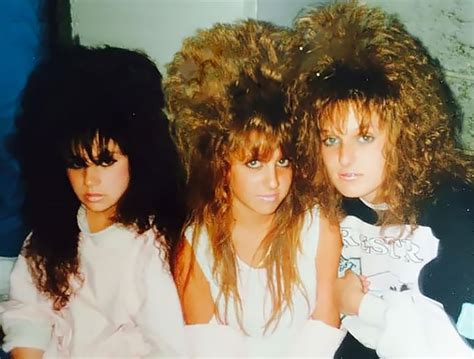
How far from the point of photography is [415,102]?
90 centimetres

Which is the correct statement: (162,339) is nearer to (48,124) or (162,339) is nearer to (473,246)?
(48,124)

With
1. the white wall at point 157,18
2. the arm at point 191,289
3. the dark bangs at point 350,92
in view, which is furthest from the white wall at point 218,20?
the arm at point 191,289

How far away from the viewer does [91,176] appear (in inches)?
36.9

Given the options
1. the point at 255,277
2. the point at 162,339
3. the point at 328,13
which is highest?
the point at 328,13

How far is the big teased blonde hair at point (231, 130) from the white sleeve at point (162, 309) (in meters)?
0.05

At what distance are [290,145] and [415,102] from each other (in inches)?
7.9

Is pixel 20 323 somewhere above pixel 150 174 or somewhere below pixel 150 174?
below

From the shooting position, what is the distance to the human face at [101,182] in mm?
930

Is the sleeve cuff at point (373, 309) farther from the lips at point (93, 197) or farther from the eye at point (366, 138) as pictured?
the lips at point (93, 197)

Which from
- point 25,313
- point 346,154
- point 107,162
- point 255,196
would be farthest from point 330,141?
point 25,313

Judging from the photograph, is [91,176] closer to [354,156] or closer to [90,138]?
[90,138]

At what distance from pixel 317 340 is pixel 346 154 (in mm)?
310

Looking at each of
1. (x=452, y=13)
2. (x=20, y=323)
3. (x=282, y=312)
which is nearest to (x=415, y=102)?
(x=452, y=13)

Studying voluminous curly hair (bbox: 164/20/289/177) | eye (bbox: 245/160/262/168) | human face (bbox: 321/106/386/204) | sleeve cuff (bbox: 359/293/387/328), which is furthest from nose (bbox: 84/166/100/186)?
sleeve cuff (bbox: 359/293/387/328)
